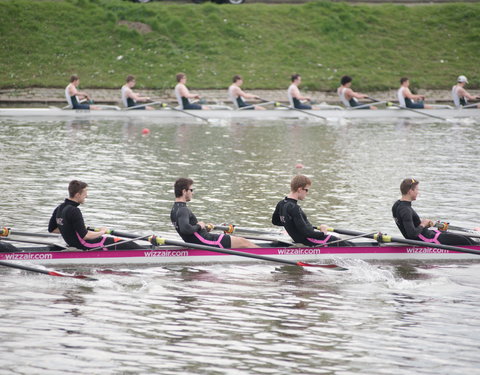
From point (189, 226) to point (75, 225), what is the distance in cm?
179

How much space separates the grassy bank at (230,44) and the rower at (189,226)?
2358cm

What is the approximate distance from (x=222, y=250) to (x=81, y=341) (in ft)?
12.4

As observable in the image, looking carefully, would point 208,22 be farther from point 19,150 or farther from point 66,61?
point 19,150

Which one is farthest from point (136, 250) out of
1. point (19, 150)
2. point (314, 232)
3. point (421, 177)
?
point (19, 150)

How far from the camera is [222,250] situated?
14.3 m

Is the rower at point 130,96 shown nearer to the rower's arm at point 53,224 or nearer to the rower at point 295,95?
the rower at point 295,95

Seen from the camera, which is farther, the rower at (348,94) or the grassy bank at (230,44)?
the grassy bank at (230,44)

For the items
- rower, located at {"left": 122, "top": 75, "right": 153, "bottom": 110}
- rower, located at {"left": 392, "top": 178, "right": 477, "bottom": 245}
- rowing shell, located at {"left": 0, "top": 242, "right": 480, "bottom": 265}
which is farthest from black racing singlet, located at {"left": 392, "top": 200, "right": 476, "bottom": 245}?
rower, located at {"left": 122, "top": 75, "right": 153, "bottom": 110}

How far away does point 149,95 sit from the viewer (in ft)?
124

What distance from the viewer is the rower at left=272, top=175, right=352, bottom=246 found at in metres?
14.7

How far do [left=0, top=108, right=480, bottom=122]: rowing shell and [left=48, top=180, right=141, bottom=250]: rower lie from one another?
1766cm

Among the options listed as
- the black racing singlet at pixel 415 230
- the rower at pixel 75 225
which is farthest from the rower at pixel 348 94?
the rower at pixel 75 225

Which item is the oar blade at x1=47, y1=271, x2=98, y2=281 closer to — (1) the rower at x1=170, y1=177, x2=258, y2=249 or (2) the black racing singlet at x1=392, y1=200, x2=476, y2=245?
(1) the rower at x1=170, y1=177, x2=258, y2=249

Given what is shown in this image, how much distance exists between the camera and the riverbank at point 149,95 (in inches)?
1425
